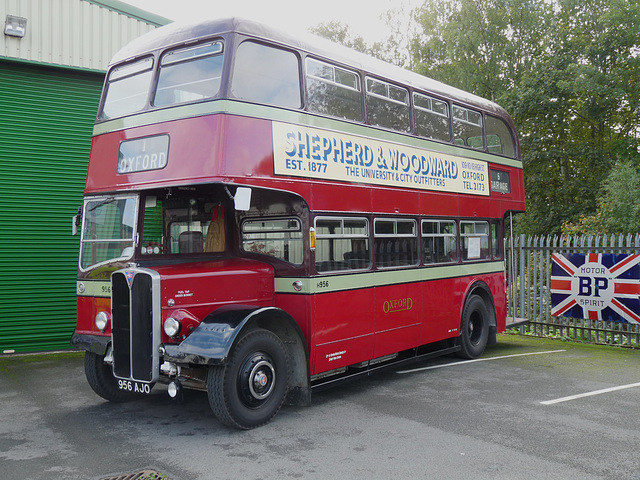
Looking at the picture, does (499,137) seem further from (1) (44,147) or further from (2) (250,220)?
(1) (44,147)

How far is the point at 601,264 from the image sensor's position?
10.3 m

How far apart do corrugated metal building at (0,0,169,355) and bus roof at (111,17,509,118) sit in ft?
12.4

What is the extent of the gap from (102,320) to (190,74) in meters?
2.71

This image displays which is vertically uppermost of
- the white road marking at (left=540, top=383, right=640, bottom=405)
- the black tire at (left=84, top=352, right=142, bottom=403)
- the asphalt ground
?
the black tire at (left=84, top=352, right=142, bottom=403)

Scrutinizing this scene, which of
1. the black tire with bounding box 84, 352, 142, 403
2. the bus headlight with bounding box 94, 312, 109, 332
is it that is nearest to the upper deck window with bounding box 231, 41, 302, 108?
the bus headlight with bounding box 94, 312, 109, 332

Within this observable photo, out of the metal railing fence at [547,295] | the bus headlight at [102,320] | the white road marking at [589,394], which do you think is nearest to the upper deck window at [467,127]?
the metal railing fence at [547,295]

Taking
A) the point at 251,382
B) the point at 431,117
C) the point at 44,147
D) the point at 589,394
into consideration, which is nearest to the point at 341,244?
the point at 251,382

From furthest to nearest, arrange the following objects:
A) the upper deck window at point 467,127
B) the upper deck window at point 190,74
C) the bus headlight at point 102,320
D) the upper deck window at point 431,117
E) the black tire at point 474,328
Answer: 1. the black tire at point 474,328
2. the upper deck window at point 467,127
3. the upper deck window at point 431,117
4. the bus headlight at point 102,320
5. the upper deck window at point 190,74

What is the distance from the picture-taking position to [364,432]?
5523 mm

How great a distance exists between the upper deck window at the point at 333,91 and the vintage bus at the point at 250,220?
2 centimetres

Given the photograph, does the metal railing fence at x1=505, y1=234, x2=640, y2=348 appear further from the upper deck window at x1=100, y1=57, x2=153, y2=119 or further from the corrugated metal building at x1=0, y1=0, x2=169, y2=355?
the corrugated metal building at x1=0, y1=0, x2=169, y2=355

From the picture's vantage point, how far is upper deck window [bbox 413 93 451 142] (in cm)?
820

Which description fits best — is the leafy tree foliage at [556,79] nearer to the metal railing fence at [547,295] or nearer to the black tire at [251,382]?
the metal railing fence at [547,295]

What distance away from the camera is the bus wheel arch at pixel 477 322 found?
9188 millimetres
